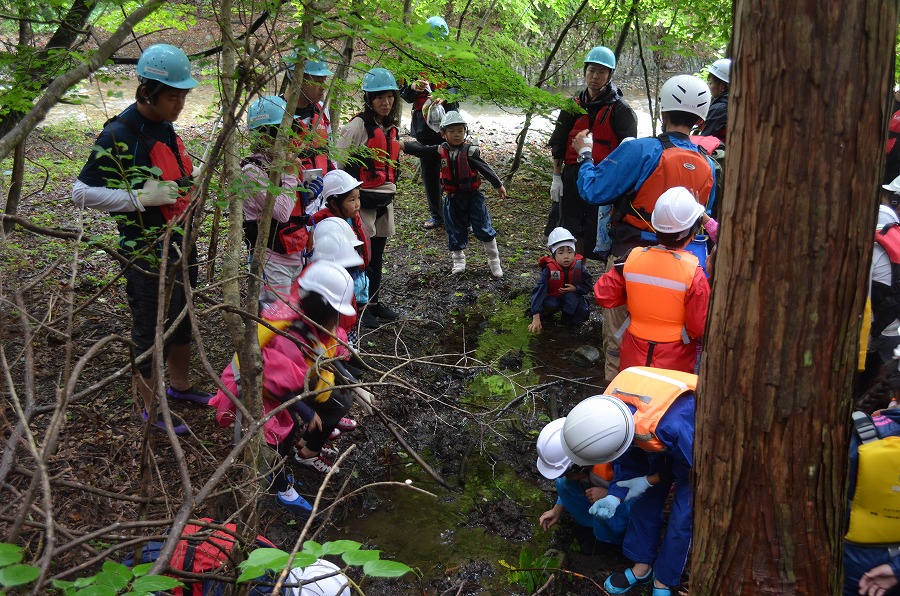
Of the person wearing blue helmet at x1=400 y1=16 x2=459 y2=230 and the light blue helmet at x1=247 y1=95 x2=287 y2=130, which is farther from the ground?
the light blue helmet at x1=247 y1=95 x2=287 y2=130

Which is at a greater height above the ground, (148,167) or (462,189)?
(148,167)

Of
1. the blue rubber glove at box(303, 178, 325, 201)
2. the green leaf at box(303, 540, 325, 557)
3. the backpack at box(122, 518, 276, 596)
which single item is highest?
the blue rubber glove at box(303, 178, 325, 201)

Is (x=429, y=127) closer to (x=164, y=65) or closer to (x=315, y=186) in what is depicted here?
(x=315, y=186)

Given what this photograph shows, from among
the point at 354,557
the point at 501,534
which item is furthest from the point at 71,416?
the point at 354,557

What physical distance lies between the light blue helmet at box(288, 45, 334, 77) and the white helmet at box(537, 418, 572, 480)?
218 cm

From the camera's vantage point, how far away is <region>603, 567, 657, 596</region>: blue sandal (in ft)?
11.0

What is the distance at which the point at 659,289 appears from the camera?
382 cm

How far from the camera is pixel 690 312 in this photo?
378 centimetres

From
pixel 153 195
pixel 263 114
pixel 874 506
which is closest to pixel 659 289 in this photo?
pixel 874 506

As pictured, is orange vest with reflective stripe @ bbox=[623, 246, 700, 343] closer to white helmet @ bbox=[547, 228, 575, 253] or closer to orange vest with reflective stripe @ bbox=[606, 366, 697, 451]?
orange vest with reflective stripe @ bbox=[606, 366, 697, 451]

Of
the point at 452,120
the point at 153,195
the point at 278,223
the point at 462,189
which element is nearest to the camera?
the point at 153,195

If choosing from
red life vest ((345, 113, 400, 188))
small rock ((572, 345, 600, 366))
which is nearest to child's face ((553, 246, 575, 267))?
small rock ((572, 345, 600, 366))

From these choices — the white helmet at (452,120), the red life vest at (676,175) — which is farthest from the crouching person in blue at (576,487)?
the white helmet at (452,120)

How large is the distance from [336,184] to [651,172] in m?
2.32
